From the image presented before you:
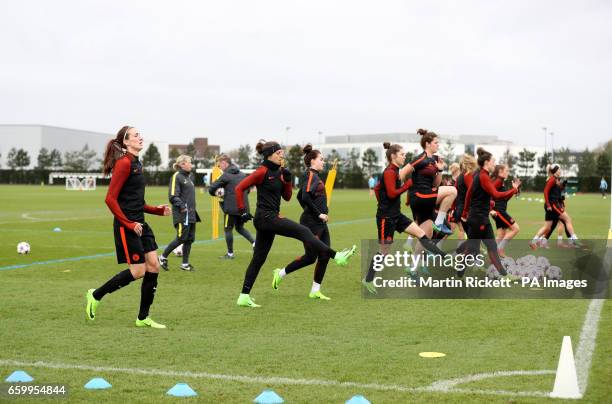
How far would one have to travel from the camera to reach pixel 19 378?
576cm

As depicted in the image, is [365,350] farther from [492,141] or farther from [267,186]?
[492,141]

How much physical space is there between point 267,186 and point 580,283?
4.64 m

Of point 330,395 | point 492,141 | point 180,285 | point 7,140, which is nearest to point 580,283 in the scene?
point 180,285

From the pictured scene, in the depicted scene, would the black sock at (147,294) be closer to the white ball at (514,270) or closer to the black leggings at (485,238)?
the black leggings at (485,238)

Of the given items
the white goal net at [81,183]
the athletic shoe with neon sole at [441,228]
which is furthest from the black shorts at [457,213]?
the white goal net at [81,183]

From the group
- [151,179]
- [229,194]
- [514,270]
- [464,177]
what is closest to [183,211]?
[229,194]

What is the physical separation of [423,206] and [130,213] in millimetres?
4793

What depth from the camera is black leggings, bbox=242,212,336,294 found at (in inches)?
368

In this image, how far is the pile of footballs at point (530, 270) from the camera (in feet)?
36.2

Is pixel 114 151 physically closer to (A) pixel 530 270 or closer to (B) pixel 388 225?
(B) pixel 388 225

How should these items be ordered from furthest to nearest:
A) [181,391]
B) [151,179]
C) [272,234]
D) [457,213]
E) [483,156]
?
[151,179]
[457,213]
[483,156]
[272,234]
[181,391]

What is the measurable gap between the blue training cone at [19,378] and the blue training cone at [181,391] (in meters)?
1.10

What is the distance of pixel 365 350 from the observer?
23.1ft

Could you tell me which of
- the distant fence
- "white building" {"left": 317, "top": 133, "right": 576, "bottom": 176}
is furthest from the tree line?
"white building" {"left": 317, "top": 133, "right": 576, "bottom": 176}
